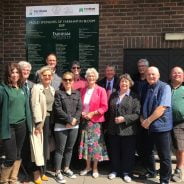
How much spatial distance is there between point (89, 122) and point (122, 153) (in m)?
0.70

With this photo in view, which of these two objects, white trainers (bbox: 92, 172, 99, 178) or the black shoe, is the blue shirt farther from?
white trainers (bbox: 92, 172, 99, 178)

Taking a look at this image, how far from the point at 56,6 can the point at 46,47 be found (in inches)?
32.4

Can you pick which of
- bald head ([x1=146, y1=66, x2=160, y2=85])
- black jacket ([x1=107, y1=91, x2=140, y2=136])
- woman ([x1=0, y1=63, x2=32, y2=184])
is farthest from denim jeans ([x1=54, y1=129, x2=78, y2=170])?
bald head ([x1=146, y1=66, x2=160, y2=85])

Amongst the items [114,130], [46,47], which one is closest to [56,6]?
[46,47]

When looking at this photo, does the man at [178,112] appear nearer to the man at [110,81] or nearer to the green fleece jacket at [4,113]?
the man at [110,81]

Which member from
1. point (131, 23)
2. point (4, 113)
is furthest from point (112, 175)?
point (131, 23)

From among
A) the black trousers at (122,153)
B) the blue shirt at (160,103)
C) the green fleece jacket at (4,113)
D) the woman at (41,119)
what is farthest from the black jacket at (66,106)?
the blue shirt at (160,103)

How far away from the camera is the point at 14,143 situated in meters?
4.69

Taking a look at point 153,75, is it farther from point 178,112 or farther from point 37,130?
point 37,130

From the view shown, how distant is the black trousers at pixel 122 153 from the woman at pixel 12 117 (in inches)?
52.6

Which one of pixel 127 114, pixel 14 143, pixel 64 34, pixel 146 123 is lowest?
pixel 14 143

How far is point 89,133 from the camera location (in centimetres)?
525

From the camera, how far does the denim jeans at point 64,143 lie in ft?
16.8

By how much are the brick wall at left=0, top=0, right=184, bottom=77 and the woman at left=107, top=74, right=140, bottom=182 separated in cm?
150
